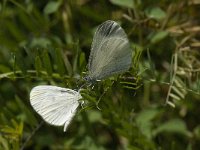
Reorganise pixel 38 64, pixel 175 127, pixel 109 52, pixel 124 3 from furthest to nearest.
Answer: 1. pixel 175 127
2. pixel 124 3
3. pixel 38 64
4. pixel 109 52

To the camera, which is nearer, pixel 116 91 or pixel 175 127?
pixel 116 91

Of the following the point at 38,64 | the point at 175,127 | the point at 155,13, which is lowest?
the point at 175,127

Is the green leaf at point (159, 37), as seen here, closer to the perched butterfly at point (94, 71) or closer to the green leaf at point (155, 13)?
the green leaf at point (155, 13)

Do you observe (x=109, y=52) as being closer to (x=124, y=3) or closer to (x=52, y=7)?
(x=124, y=3)

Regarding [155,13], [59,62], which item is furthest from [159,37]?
[59,62]

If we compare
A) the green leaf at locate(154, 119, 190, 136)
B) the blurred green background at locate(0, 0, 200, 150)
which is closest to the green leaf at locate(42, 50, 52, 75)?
the blurred green background at locate(0, 0, 200, 150)

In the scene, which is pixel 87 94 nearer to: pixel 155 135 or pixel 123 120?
pixel 123 120

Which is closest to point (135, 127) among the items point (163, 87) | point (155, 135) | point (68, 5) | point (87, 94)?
→ point (155, 135)

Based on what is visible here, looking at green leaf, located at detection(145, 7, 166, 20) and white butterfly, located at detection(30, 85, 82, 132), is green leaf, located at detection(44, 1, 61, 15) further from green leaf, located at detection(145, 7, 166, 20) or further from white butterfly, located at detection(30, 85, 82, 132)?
white butterfly, located at detection(30, 85, 82, 132)
